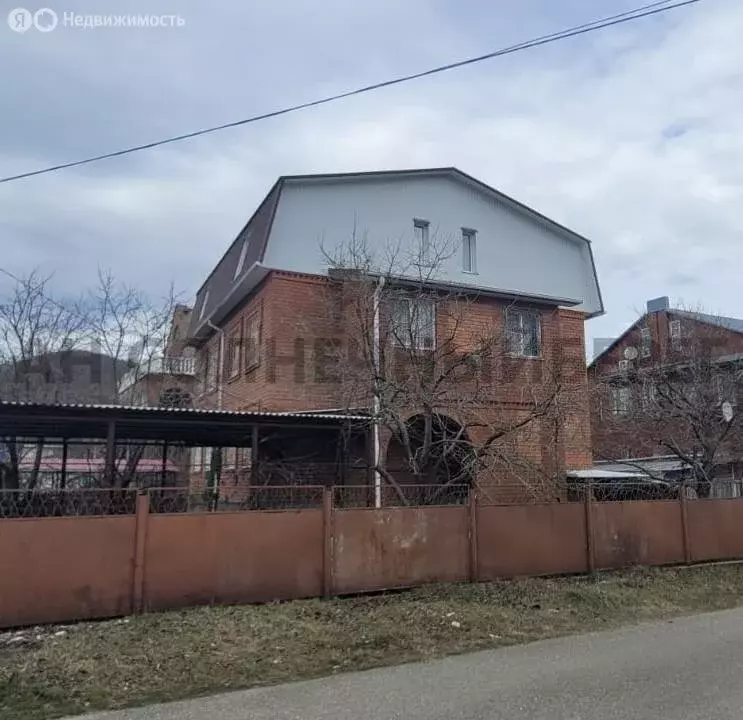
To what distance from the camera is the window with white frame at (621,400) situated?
66.0ft

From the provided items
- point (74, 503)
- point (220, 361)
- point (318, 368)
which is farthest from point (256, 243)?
point (74, 503)

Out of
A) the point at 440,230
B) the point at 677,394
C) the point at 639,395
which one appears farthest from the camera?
the point at 639,395

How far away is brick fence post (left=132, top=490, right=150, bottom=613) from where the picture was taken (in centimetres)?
830

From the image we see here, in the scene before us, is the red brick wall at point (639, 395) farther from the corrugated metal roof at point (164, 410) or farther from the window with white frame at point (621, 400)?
the corrugated metal roof at point (164, 410)

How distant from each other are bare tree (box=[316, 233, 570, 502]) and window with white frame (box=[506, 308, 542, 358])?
0.29 ft

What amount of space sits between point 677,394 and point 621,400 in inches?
63.4

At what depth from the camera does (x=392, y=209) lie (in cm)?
1703

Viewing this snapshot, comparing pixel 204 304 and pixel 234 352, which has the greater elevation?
pixel 204 304

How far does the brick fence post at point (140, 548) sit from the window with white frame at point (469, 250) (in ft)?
36.2

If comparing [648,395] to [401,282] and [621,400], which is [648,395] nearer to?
[621,400]

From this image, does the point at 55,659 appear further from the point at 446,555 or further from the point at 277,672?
the point at 446,555

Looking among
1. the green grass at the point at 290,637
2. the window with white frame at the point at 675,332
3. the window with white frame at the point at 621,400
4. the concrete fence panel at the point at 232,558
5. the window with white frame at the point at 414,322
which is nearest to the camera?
the green grass at the point at 290,637

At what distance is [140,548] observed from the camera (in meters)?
8.38

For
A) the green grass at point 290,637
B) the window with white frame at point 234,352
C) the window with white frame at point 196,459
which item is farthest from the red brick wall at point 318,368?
the window with white frame at point 196,459
